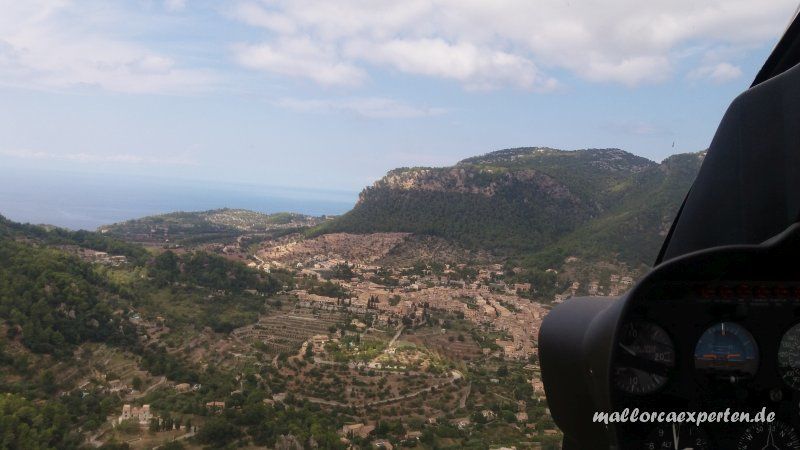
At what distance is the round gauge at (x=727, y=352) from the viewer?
5.36 ft

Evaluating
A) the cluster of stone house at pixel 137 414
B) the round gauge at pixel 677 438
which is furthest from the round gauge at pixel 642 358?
the cluster of stone house at pixel 137 414

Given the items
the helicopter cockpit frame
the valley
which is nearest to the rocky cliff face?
the valley

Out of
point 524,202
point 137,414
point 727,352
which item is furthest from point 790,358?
point 524,202

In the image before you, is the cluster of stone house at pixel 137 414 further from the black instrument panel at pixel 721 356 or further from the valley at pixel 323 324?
the black instrument panel at pixel 721 356

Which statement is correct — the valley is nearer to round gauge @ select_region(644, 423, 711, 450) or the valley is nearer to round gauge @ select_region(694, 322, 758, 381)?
round gauge @ select_region(694, 322, 758, 381)

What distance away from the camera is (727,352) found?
1.64 m

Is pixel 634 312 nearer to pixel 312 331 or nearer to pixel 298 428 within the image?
pixel 298 428

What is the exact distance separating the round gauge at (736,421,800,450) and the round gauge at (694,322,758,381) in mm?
156

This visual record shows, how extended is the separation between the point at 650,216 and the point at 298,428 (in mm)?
15283

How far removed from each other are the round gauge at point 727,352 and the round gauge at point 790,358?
0.24 ft

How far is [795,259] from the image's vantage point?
1.53m

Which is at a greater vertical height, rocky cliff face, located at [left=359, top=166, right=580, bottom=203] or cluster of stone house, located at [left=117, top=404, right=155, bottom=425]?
rocky cliff face, located at [left=359, top=166, right=580, bottom=203]

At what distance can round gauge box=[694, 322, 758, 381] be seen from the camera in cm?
163

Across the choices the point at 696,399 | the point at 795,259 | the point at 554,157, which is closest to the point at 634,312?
the point at 696,399
